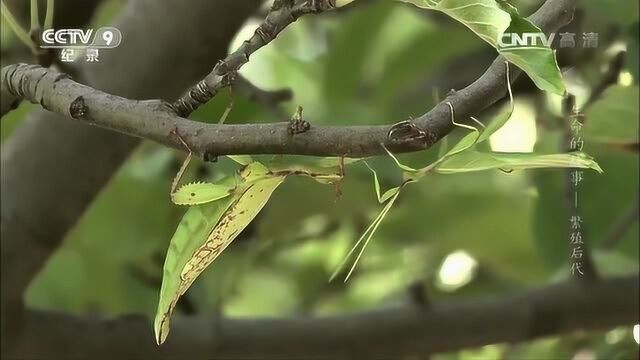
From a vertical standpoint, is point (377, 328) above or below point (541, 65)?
below

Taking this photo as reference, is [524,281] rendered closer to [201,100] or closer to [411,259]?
[411,259]

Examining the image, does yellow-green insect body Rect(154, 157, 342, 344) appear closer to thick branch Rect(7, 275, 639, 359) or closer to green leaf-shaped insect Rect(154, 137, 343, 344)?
green leaf-shaped insect Rect(154, 137, 343, 344)

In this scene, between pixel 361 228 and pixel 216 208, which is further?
pixel 361 228

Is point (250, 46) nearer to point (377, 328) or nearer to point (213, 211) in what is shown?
point (213, 211)

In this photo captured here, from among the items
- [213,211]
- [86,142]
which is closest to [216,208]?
[213,211]

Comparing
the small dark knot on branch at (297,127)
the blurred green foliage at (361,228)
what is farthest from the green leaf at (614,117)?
the small dark knot on branch at (297,127)
